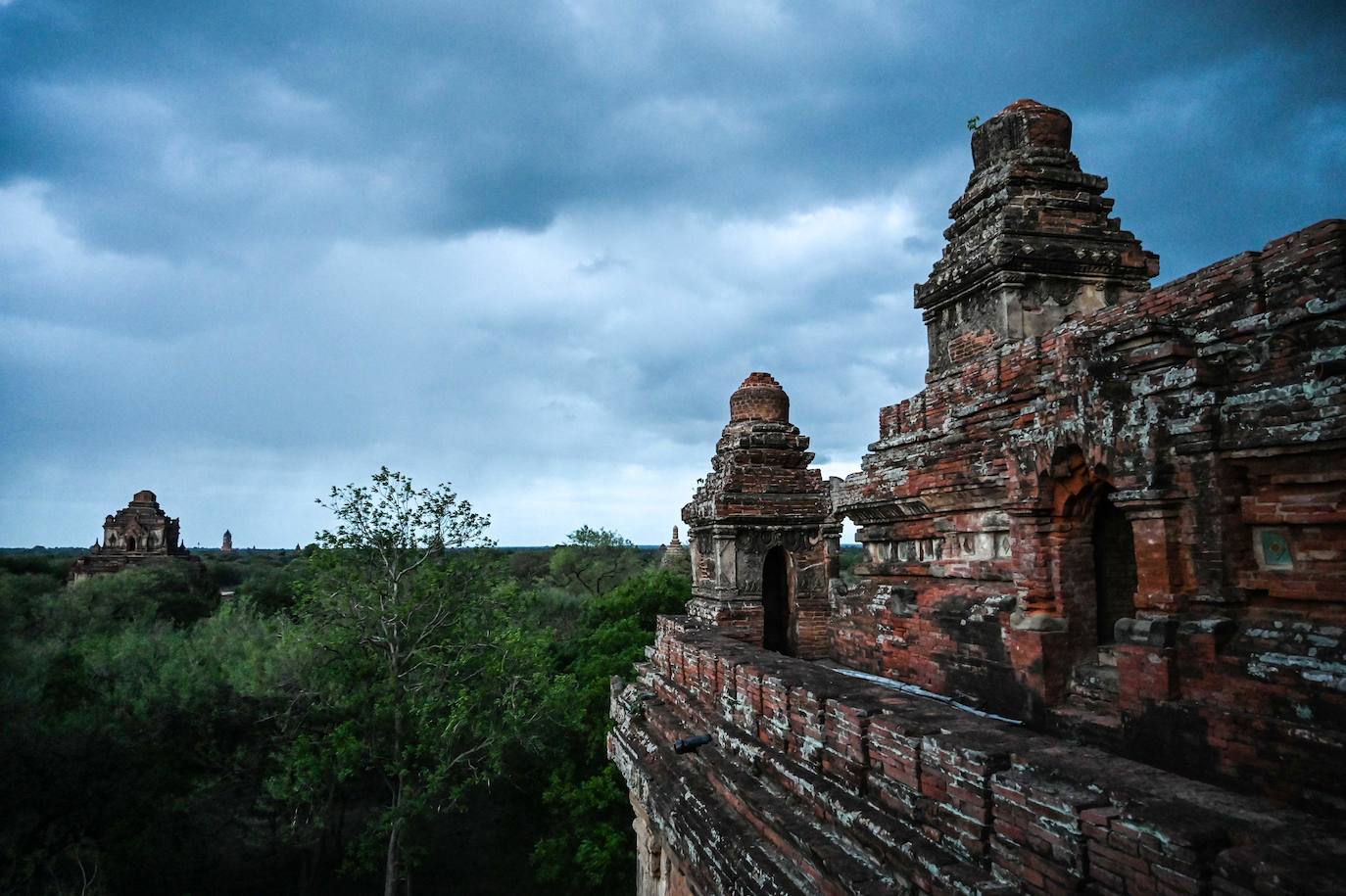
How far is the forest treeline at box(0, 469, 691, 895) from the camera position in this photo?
574 inches

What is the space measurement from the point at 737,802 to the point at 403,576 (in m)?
13.5

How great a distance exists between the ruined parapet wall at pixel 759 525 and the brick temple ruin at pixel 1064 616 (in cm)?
316

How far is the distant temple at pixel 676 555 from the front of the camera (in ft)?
117

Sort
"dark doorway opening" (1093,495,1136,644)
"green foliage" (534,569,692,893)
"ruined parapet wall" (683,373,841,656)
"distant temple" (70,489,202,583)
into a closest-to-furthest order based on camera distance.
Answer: "dark doorway opening" (1093,495,1136,644) < "ruined parapet wall" (683,373,841,656) < "green foliage" (534,569,692,893) < "distant temple" (70,489,202,583)

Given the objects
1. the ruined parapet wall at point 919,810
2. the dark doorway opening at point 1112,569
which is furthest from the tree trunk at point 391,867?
the dark doorway opening at point 1112,569

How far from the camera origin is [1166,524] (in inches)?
187

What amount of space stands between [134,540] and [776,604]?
1621 inches

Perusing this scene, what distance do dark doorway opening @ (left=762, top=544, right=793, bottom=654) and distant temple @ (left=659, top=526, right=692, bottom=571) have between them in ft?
67.0

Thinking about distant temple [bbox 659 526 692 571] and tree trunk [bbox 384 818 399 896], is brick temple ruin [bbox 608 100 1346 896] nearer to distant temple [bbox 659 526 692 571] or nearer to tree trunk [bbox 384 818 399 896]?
tree trunk [bbox 384 818 399 896]

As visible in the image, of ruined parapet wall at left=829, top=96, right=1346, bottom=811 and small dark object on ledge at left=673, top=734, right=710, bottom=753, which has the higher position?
ruined parapet wall at left=829, top=96, right=1346, bottom=811

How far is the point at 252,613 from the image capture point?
997 inches

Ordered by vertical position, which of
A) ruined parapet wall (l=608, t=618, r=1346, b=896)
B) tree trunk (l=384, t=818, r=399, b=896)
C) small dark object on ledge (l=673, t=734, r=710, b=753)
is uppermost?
ruined parapet wall (l=608, t=618, r=1346, b=896)

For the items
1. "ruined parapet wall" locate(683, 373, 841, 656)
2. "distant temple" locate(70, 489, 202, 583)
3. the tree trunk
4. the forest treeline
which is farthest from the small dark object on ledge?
"distant temple" locate(70, 489, 202, 583)

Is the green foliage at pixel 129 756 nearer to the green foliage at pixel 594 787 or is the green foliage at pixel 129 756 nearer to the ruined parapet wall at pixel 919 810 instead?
the green foliage at pixel 594 787
